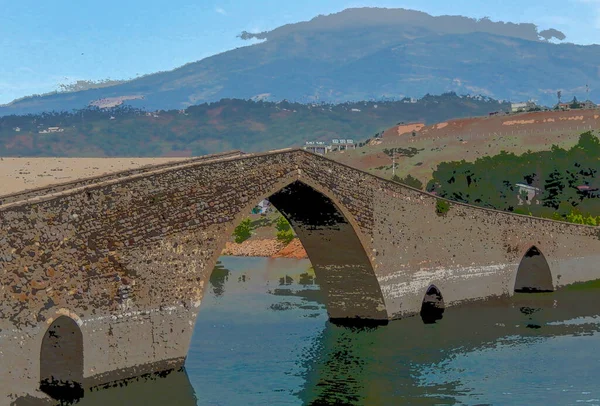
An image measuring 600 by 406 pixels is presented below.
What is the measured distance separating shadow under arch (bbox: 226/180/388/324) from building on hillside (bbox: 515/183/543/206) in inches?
1703

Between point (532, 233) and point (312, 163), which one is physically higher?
point (312, 163)

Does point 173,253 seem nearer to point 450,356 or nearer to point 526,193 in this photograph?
point 450,356

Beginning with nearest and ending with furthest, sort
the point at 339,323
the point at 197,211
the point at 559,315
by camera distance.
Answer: the point at 197,211 < the point at 339,323 < the point at 559,315

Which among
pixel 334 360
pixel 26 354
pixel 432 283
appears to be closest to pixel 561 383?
pixel 334 360

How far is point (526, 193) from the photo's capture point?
79.6 metres

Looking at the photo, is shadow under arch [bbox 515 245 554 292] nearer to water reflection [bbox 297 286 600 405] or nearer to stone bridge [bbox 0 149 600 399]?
water reflection [bbox 297 286 600 405]

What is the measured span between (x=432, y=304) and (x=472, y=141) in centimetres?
9104

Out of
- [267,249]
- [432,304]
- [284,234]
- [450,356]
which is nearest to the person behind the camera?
[450,356]

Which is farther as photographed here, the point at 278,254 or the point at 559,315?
the point at 278,254

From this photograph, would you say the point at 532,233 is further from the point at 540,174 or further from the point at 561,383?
the point at 540,174

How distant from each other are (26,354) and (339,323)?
1842 cm

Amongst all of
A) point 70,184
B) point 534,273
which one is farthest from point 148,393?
point 534,273

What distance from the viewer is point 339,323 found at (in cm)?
3844

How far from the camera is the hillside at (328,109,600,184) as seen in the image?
115500 mm
